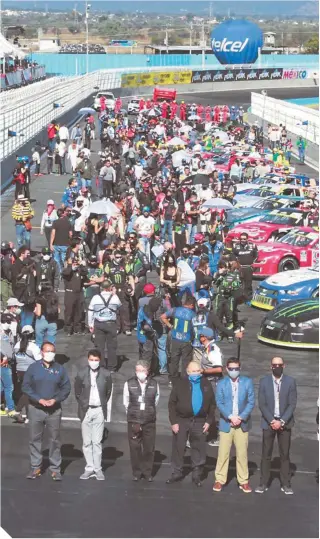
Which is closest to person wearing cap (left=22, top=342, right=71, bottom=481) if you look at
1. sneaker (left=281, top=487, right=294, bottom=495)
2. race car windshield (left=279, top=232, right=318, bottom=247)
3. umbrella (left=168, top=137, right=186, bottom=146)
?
sneaker (left=281, top=487, right=294, bottom=495)

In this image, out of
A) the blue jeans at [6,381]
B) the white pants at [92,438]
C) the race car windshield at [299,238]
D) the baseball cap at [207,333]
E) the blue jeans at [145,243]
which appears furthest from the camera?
the race car windshield at [299,238]

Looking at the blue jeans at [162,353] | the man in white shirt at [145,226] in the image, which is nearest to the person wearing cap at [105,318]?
the blue jeans at [162,353]

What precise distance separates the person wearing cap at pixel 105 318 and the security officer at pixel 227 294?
10.2 feet

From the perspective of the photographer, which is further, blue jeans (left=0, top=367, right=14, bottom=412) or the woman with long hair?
the woman with long hair

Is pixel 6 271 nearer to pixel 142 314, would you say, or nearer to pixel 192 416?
pixel 142 314

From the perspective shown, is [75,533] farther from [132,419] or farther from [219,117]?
[219,117]

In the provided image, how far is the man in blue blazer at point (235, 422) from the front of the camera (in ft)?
42.3

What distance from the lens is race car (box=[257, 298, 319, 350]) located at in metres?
20.0

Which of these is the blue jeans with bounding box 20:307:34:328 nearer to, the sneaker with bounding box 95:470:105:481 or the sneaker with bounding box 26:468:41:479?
the sneaker with bounding box 26:468:41:479

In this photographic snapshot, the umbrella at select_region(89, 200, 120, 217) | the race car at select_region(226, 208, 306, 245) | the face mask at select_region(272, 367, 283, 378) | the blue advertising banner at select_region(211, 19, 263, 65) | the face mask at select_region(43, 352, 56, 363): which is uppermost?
the face mask at select_region(43, 352, 56, 363)

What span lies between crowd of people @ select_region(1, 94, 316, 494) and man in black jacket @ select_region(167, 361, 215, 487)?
0.01 meters

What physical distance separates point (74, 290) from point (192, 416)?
744cm

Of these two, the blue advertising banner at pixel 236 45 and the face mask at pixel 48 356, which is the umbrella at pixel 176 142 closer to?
the face mask at pixel 48 356

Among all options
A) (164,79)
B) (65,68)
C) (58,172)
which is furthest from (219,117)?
(65,68)
